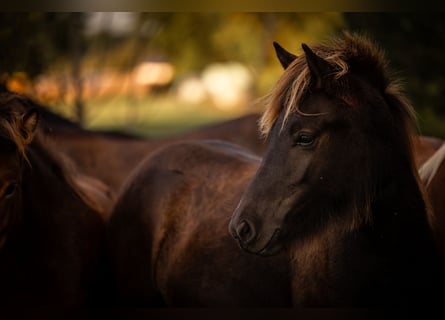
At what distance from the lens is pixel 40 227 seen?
3.73 metres

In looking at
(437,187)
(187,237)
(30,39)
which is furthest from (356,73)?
(30,39)

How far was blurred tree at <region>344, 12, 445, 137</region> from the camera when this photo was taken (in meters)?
6.70

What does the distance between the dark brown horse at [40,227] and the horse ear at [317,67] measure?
4.44 ft

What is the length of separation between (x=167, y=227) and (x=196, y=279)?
46 cm

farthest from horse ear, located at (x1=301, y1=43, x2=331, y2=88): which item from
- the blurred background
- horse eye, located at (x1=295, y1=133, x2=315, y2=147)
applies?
the blurred background

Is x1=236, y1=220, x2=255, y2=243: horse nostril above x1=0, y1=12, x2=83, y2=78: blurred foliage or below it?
below

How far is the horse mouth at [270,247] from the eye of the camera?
9.65ft

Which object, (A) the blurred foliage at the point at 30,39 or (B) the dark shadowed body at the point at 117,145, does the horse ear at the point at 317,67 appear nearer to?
(A) the blurred foliage at the point at 30,39

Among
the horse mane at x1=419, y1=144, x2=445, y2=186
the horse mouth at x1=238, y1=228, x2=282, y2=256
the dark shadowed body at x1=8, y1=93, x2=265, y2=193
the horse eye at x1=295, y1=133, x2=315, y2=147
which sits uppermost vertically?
the horse eye at x1=295, y1=133, x2=315, y2=147

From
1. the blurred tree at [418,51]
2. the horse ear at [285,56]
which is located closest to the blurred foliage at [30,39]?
the horse ear at [285,56]

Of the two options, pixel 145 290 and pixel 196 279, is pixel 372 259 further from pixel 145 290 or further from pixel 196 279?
pixel 145 290

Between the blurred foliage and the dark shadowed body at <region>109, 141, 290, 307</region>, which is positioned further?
the blurred foliage

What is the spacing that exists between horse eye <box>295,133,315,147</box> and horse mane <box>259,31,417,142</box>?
0.14 meters

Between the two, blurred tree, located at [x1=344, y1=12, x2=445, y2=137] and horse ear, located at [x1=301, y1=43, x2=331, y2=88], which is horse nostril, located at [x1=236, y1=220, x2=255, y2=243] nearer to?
horse ear, located at [x1=301, y1=43, x2=331, y2=88]
